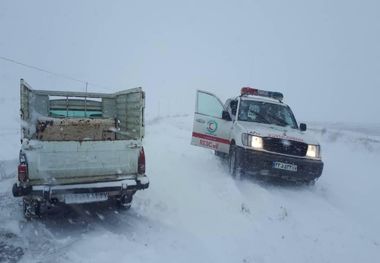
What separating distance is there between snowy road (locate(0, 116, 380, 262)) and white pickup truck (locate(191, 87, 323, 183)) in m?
0.50

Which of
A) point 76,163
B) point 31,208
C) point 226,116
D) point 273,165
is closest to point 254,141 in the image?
point 273,165

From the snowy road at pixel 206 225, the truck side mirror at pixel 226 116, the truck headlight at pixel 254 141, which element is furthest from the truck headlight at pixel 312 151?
the truck side mirror at pixel 226 116

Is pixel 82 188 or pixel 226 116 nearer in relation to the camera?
pixel 82 188

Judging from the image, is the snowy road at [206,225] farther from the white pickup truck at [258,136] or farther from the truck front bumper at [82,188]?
the truck front bumper at [82,188]

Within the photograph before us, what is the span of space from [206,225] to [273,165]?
267 centimetres

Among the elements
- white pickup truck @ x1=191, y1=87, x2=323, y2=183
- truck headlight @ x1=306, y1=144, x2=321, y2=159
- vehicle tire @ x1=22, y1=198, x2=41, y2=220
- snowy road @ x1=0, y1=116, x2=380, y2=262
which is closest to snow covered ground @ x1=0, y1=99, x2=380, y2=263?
snowy road @ x1=0, y1=116, x2=380, y2=262

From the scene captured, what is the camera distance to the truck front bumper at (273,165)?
789cm

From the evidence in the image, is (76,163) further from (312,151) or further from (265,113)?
(265,113)

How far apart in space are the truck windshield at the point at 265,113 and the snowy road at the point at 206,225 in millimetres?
1713

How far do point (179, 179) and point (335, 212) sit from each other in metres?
3.62

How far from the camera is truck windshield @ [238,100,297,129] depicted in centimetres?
945

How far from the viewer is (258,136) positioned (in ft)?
26.3

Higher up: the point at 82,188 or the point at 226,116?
the point at 226,116

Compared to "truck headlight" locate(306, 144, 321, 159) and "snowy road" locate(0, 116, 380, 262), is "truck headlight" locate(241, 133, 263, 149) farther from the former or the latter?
"truck headlight" locate(306, 144, 321, 159)
